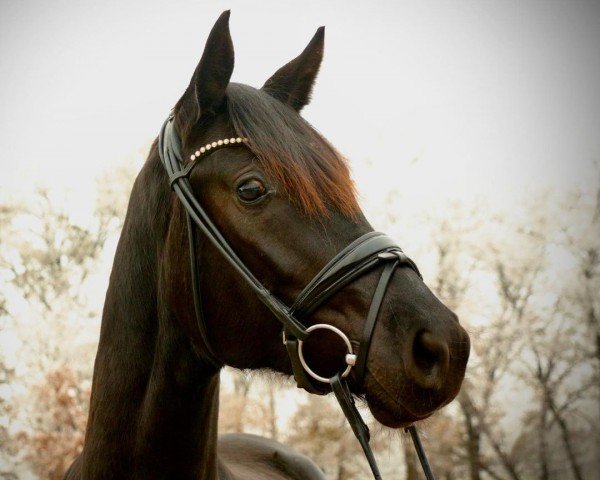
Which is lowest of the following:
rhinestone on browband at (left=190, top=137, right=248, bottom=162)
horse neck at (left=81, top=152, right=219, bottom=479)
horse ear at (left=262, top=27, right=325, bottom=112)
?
horse neck at (left=81, top=152, right=219, bottom=479)

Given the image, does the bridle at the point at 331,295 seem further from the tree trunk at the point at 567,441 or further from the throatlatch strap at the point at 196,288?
the tree trunk at the point at 567,441

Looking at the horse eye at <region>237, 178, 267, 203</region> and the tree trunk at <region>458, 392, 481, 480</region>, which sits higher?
the tree trunk at <region>458, 392, 481, 480</region>

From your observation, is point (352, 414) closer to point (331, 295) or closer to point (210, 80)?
point (331, 295)

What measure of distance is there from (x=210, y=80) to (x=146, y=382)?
52.5 inches

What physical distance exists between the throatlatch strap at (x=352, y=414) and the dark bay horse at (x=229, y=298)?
43 mm

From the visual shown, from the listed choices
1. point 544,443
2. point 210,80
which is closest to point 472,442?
point 544,443

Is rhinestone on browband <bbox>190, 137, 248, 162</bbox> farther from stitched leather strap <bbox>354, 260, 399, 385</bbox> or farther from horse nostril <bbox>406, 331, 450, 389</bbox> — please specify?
horse nostril <bbox>406, 331, 450, 389</bbox>

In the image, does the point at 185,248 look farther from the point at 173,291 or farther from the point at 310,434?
the point at 310,434

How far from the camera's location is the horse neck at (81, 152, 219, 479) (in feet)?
7.98

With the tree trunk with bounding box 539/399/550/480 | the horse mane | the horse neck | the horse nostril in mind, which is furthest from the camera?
the tree trunk with bounding box 539/399/550/480

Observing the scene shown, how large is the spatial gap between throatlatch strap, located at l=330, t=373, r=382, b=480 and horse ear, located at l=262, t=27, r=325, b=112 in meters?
1.44

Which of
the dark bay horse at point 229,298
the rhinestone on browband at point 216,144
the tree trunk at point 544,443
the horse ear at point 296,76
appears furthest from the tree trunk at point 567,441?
the rhinestone on browband at point 216,144

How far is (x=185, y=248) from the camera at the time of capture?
2.36 m

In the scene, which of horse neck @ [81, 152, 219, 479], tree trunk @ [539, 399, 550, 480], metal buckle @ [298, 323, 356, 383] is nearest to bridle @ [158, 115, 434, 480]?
metal buckle @ [298, 323, 356, 383]
